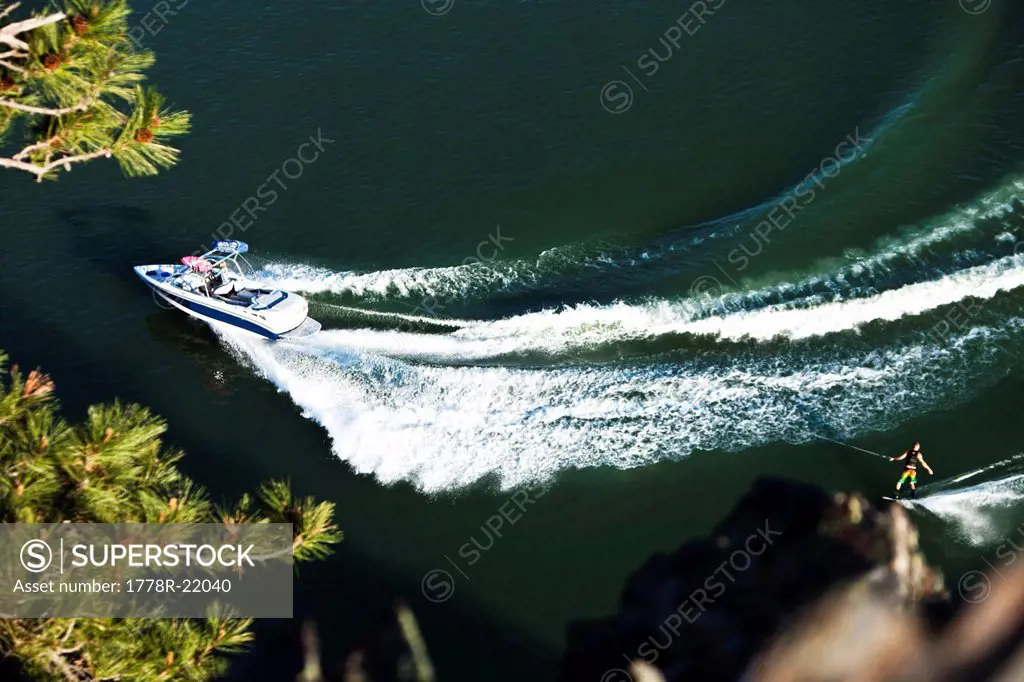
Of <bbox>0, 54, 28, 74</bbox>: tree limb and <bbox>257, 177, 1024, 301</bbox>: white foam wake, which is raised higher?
<bbox>257, 177, 1024, 301</bbox>: white foam wake

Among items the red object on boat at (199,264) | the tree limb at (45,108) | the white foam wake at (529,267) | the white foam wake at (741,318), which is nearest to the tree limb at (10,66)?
the tree limb at (45,108)

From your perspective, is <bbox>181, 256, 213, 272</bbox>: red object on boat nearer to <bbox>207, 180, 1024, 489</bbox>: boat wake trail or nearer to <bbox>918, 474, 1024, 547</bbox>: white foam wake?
<bbox>207, 180, 1024, 489</bbox>: boat wake trail

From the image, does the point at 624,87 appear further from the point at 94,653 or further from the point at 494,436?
the point at 94,653

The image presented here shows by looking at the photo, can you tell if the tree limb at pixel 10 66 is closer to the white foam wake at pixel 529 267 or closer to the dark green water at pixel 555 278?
the dark green water at pixel 555 278

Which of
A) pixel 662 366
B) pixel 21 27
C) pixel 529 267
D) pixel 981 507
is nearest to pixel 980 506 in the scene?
pixel 981 507

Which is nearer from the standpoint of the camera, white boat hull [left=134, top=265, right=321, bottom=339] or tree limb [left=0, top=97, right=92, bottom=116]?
tree limb [left=0, top=97, right=92, bottom=116]

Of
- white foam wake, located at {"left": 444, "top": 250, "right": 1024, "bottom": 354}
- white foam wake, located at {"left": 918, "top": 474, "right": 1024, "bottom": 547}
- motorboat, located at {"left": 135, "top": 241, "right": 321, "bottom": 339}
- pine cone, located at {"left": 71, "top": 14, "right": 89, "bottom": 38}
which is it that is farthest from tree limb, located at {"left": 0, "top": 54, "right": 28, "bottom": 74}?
white foam wake, located at {"left": 918, "top": 474, "right": 1024, "bottom": 547}

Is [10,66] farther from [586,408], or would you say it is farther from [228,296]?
[228,296]
